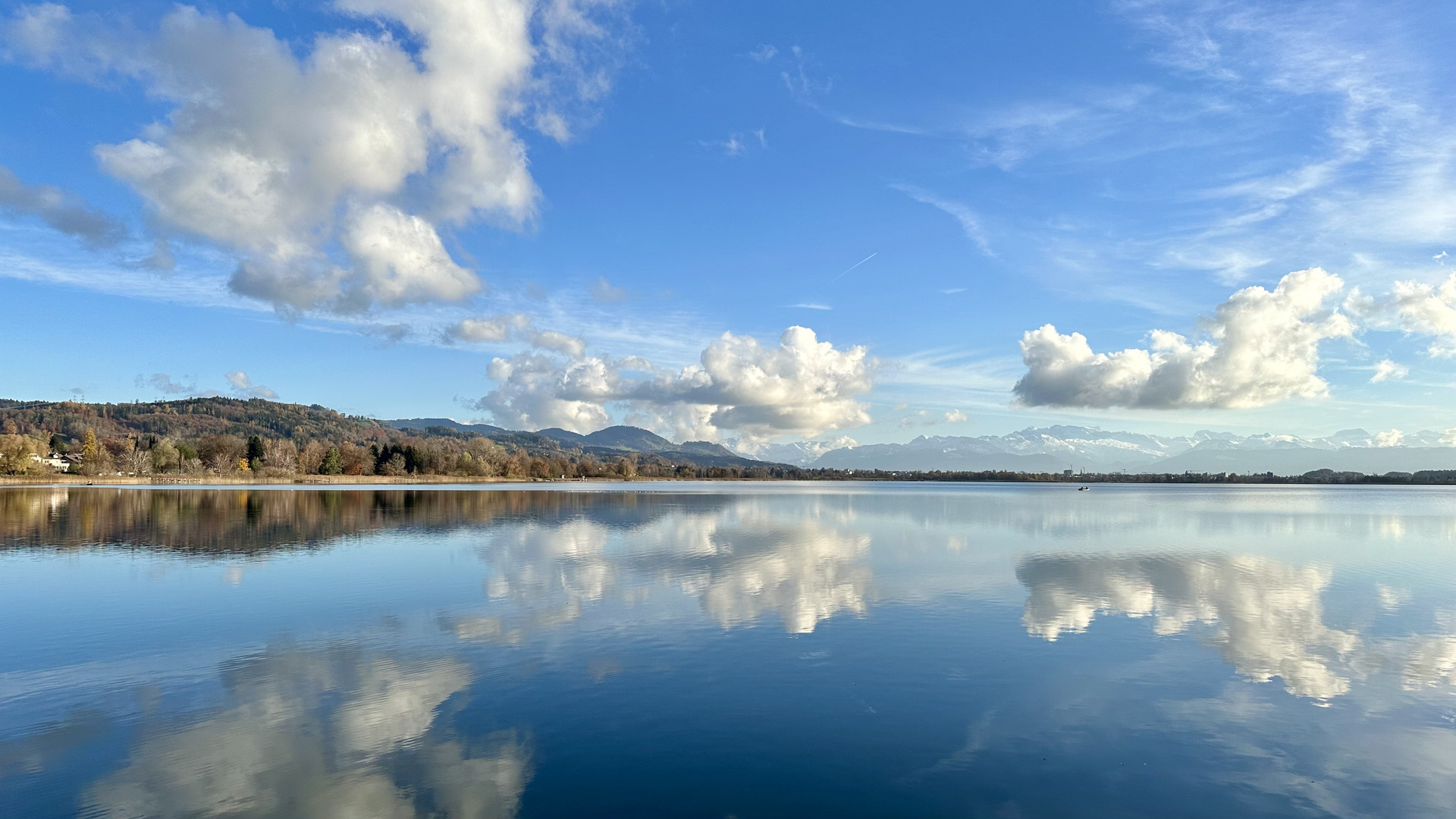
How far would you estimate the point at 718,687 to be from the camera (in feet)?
47.6

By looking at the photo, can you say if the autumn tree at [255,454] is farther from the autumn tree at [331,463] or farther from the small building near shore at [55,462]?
the small building near shore at [55,462]

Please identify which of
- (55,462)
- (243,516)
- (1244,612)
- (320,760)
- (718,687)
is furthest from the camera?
(55,462)

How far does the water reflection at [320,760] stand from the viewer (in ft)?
31.3

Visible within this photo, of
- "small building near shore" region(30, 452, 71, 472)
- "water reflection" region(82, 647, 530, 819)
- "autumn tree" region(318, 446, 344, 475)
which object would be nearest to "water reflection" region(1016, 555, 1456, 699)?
"water reflection" region(82, 647, 530, 819)

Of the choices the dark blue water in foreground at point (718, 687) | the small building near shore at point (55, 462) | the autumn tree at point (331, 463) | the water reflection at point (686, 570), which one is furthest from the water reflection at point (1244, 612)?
the small building near shore at point (55, 462)

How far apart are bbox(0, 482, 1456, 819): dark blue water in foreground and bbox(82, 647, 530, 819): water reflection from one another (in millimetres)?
59

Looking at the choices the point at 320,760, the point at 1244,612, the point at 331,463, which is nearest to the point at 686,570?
the point at 1244,612

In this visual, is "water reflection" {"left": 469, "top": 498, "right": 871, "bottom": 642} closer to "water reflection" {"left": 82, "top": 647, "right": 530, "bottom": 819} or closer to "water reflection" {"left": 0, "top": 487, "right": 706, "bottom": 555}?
"water reflection" {"left": 82, "top": 647, "right": 530, "bottom": 819}

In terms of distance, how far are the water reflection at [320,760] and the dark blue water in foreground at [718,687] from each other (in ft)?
0.19

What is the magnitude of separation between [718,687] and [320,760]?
6847mm

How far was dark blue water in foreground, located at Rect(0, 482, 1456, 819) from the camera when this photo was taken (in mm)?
10125

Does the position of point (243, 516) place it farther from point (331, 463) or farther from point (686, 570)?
point (331, 463)

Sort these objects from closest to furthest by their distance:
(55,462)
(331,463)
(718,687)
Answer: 1. (718,687)
2. (331,463)
3. (55,462)

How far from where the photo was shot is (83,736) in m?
11.9
